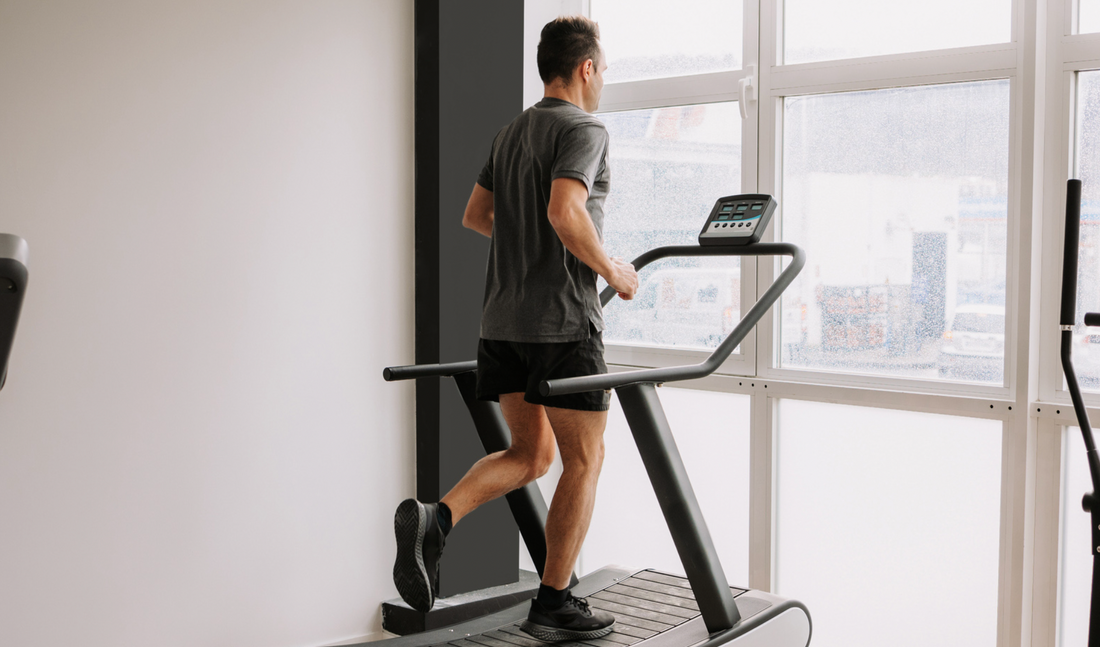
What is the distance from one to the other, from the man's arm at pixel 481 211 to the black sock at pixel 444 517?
801mm

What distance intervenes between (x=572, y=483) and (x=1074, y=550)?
61.7 inches

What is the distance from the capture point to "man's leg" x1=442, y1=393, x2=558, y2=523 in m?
2.50

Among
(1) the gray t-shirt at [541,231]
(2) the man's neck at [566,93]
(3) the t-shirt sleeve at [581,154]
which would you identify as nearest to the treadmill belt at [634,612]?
(1) the gray t-shirt at [541,231]

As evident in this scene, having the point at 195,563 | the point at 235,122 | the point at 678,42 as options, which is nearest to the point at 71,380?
the point at 195,563

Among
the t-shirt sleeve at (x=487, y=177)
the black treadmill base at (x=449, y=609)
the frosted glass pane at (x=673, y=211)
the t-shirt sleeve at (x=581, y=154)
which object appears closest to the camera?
the t-shirt sleeve at (x=581, y=154)

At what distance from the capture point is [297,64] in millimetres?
3191

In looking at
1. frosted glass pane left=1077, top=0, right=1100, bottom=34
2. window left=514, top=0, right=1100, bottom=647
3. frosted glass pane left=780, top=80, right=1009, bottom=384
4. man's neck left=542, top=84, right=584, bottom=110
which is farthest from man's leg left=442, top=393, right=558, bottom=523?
frosted glass pane left=1077, top=0, right=1100, bottom=34

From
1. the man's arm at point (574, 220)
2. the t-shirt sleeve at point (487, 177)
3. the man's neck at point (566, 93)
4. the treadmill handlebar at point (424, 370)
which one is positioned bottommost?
the treadmill handlebar at point (424, 370)

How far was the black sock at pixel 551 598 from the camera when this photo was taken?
8.38 ft

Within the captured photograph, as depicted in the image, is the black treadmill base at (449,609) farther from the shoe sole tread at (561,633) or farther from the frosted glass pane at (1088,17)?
the frosted glass pane at (1088,17)

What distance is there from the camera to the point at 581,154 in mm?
A: 2299

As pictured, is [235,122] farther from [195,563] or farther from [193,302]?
[195,563]

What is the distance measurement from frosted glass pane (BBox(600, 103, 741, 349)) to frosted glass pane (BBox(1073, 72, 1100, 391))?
112 centimetres

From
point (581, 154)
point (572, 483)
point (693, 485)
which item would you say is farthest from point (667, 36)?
point (572, 483)
